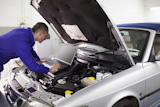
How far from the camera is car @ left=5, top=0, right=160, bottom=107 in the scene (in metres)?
1.32

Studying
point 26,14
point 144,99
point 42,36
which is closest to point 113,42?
point 144,99

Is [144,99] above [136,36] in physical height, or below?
below

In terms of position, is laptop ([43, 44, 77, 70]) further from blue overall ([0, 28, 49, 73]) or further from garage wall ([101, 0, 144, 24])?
garage wall ([101, 0, 144, 24])

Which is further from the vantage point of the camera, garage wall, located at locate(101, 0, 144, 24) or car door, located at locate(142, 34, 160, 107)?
garage wall, located at locate(101, 0, 144, 24)

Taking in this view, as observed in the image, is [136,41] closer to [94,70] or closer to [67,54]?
[94,70]

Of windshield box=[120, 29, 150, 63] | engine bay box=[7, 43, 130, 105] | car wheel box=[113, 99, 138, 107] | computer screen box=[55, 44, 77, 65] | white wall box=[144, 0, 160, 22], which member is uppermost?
white wall box=[144, 0, 160, 22]

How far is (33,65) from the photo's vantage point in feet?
5.56

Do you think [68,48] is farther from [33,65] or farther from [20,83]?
[20,83]

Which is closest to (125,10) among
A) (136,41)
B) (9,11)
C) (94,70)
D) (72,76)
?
(9,11)

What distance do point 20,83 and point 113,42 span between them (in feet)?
4.14

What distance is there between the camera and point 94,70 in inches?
72.6

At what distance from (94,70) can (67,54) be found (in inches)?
21.6

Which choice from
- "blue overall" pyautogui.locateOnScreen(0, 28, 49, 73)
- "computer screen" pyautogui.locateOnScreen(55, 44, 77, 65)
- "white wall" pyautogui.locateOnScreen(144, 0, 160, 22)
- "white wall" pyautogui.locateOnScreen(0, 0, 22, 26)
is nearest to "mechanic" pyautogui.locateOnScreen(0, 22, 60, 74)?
"blue overall" pyautogui.locateOnScreen(0, 28, 49, 73)

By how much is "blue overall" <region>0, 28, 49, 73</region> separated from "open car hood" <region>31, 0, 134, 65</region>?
492 millimetres
